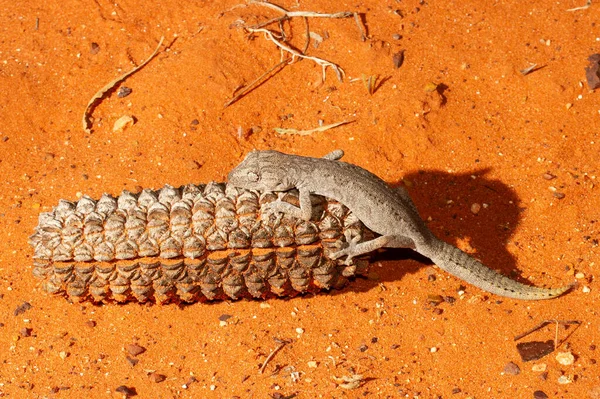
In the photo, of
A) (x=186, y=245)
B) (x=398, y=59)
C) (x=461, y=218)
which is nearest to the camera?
(x=186, y=245)

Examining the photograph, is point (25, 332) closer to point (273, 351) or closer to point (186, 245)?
point (186, 245)

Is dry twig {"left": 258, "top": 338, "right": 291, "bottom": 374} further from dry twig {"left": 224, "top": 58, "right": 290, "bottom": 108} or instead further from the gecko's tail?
dry twig {"left": 224, "top": 58, "right": 290, "bottom": 108}

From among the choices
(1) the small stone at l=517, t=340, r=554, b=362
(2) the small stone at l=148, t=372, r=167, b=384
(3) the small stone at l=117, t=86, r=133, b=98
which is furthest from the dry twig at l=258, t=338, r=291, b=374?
(3) the small stone at l=117, t=86, r=133, b=98

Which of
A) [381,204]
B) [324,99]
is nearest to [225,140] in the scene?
[324,99]

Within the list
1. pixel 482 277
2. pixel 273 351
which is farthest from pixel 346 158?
pixel 273 351

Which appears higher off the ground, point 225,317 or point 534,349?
point 225,317

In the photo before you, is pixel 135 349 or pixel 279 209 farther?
pixel 135 349
